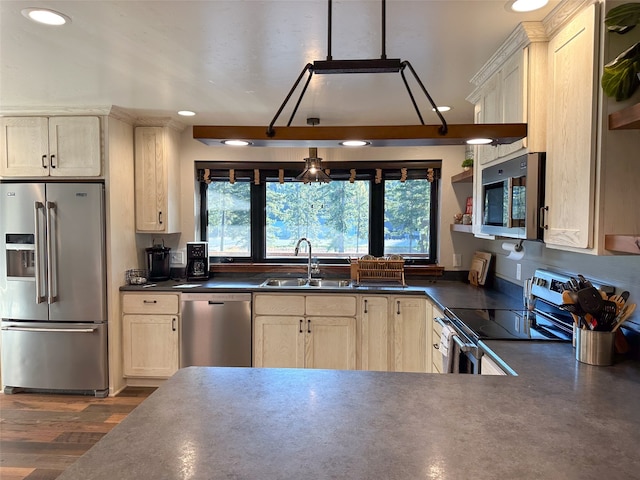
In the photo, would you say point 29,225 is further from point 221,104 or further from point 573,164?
point 573,164

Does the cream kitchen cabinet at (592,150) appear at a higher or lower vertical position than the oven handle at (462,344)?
higher

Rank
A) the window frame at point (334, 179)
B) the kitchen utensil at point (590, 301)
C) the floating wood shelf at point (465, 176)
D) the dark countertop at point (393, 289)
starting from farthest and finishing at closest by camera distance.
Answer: the window frame at point (334, 179) < the floating wood shelf at point (465, 176) < the dark countertop at point (393, 289) < the kitchen utensil at point (590, 301)

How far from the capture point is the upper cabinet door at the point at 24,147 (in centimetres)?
323

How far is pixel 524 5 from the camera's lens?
5.30ft

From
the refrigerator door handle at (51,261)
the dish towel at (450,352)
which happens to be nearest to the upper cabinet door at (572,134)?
the dish towel at (450,352)

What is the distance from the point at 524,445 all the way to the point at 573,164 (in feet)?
3.73

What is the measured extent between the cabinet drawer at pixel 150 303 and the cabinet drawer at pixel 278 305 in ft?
2.28

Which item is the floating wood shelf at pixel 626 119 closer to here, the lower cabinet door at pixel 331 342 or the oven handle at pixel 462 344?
the oven handle at pixel 462 344

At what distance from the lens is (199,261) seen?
379 centimetres

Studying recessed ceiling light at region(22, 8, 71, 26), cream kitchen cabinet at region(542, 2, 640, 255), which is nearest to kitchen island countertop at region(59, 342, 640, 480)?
cream kitchen cabinet at region(542, 2, 640, 255)

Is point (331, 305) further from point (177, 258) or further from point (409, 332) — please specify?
point (177, 258)

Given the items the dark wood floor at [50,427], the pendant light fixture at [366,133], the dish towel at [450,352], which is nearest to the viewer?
the pendant light fixture at [366,133]

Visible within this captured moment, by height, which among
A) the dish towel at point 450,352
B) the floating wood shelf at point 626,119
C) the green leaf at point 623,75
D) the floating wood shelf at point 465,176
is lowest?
the dish towel at point 450,352

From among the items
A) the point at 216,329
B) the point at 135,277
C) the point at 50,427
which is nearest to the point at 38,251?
the point at 135,277
